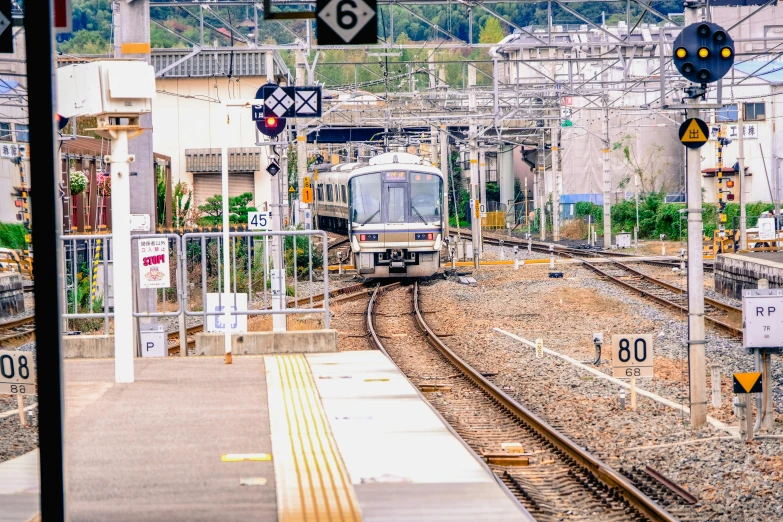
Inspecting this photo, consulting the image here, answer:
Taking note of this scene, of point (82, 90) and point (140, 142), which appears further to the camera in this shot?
point (140, 142)

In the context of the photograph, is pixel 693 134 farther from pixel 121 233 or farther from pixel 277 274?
pixel 277 274

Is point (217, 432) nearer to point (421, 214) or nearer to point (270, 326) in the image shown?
point (270, 326)

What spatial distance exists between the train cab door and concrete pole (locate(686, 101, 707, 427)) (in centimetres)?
1786

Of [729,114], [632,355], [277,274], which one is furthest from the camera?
[729,114]

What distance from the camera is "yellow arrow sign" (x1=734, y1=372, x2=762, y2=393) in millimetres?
9516

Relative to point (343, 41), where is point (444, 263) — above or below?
below

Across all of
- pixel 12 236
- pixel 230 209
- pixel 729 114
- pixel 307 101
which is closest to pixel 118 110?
pixel 307 101

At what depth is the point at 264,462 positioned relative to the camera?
298 inches

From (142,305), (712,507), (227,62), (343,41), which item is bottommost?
(712,507)

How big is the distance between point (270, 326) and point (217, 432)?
35.4 ft

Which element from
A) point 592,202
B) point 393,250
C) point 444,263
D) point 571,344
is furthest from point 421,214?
point 592,202

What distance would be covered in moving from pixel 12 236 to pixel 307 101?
20171 millimetres

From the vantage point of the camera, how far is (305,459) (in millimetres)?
7699

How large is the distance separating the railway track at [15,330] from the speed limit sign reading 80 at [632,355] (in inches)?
390
